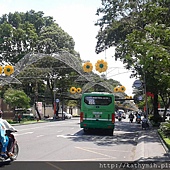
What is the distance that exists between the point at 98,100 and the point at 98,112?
849mm

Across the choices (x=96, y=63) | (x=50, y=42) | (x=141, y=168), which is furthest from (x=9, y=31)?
(x=141, y=168)

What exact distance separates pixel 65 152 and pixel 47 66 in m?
49.0

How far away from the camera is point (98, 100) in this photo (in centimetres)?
2450

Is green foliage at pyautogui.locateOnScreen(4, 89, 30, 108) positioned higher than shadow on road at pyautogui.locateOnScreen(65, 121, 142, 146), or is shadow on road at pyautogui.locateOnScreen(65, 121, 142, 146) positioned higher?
green foliage at pyautogui.locateOnScreen(4, 89, 30, 108)

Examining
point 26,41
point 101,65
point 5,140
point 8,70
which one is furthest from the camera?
point 26,41

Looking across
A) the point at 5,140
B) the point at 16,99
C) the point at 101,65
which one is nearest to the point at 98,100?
the point at 5,140

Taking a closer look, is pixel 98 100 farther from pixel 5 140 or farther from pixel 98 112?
pixel 5 140

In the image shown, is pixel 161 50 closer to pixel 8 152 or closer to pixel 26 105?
pixel 8 152

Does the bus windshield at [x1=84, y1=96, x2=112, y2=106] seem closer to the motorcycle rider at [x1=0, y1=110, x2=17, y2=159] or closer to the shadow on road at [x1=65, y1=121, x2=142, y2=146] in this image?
the shadow on road at [x1=65, y1=121, x2=142, y2=146]

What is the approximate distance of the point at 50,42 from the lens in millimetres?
64750

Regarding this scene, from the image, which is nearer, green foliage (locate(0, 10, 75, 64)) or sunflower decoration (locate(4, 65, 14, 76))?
sunflower decoration (locate(4, 65, 14, 76))

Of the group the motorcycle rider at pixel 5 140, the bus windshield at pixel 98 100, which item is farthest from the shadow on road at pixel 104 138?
the motorcycle rider at pixel 5 140

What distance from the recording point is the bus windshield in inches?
962

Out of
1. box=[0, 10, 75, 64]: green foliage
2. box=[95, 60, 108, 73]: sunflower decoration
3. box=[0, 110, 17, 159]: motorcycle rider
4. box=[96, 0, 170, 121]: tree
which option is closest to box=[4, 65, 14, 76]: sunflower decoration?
box=[95, 60, 108, 73]: sunflower decoration
